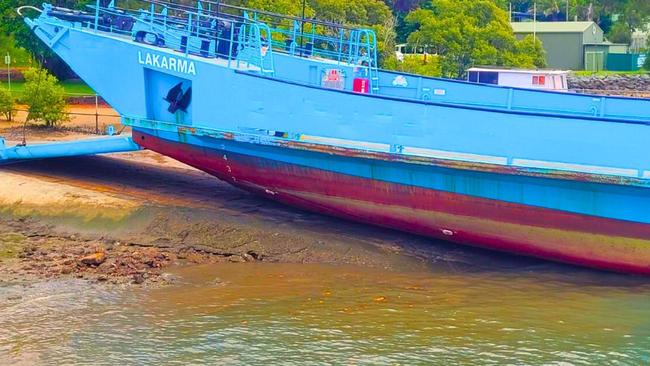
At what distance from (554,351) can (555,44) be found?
49.1 m

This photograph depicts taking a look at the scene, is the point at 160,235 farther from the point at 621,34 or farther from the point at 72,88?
the point at 621,34

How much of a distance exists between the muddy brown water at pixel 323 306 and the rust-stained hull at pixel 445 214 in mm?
228

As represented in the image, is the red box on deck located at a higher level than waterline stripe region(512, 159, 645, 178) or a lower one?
higher

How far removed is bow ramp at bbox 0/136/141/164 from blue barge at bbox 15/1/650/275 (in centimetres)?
26

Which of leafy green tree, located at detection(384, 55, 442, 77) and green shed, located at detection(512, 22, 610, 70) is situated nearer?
leafy green tree, located at detection(384, 55, 442, 77)

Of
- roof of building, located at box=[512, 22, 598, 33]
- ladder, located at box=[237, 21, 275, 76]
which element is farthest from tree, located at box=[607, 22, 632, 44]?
ladder, located at box=[237, 21, 275, 76]

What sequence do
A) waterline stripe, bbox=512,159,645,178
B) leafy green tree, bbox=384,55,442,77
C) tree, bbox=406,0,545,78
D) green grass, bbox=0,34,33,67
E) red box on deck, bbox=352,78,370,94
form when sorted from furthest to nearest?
1. green grass, bbox=0,34,33,67
2. tree, bbox=406,0,545,78
3. leafy green tree, bbox=384,55,442,77
4. red box on deck, bbox=352,78,370,94
5. waterline stripe, bbox=512,159,645,178

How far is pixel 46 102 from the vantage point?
20.2 meters

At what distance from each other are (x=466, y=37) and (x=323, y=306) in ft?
73.1

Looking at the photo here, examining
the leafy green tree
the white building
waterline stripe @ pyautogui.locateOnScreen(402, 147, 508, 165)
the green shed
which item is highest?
the green shed

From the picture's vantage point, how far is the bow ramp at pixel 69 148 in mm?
14453

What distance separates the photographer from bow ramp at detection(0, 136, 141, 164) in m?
14.5

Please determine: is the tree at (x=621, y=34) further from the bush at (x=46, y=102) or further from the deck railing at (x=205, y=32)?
the deck railing at (x=205, y=32)

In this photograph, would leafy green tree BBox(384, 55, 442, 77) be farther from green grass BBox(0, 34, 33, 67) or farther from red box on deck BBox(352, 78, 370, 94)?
red box on deck BBox(352, 78, 370, 94)
